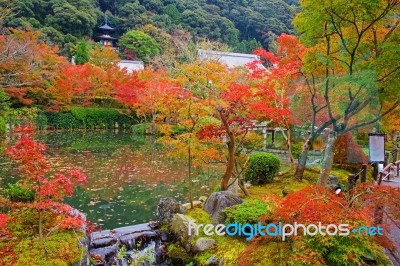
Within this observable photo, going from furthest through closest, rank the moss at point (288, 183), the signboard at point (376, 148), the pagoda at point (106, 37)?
the pagoda at point (106, 37)
the moss at point (288, 183)
the signboard at point (376, 148)

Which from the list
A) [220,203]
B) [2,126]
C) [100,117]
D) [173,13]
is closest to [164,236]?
[220,203]

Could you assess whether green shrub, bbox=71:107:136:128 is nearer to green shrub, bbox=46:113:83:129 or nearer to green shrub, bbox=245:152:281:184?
green shrub, bbox=46:113:83:129

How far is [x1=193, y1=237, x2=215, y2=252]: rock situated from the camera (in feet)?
17.0

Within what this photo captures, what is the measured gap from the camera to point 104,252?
17.9ft

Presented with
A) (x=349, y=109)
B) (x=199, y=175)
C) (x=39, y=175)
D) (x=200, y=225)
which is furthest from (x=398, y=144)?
(x=39, y=175)

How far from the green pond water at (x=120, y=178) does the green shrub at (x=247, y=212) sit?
269 cm

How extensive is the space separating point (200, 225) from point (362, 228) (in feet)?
8.82

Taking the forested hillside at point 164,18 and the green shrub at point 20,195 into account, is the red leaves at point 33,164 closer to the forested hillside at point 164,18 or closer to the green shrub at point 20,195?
the green shrub at point 20,195

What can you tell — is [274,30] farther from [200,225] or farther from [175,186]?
[200,225]

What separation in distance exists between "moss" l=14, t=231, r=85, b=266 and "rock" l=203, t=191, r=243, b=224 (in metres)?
2.23

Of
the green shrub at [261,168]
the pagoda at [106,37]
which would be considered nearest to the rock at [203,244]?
the green shrub at [261,168]

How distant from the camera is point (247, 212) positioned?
509 cm

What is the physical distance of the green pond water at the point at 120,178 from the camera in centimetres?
779

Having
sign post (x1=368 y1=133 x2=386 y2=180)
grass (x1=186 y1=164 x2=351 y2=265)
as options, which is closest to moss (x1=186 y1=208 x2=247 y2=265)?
grass (x1=186 y1=164 x2=351 y2=265)
